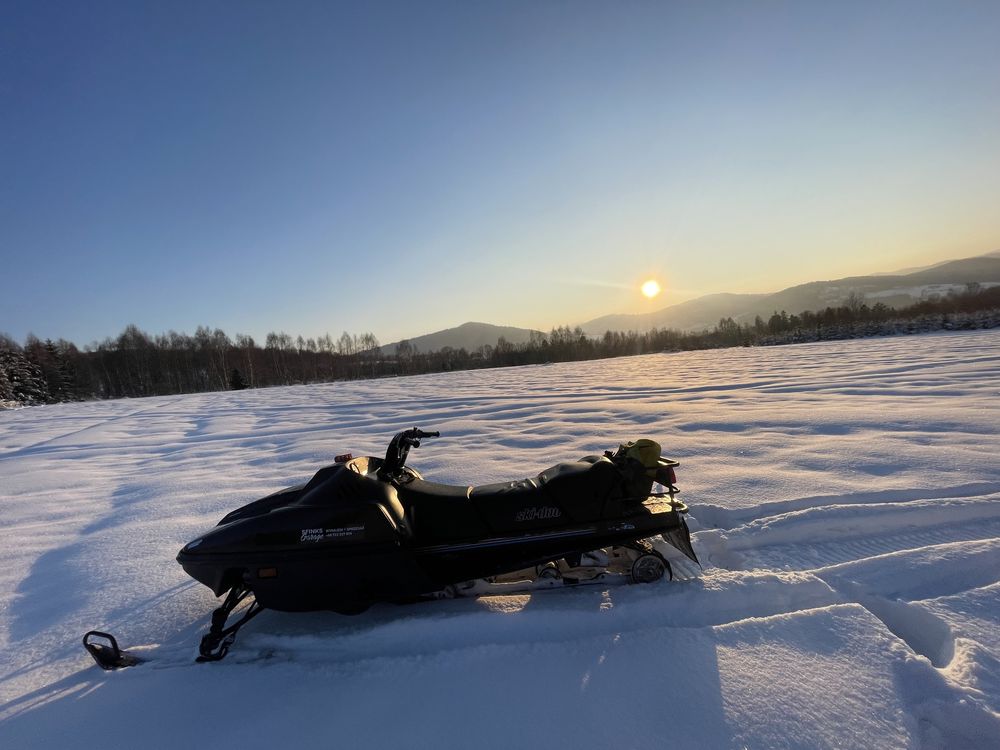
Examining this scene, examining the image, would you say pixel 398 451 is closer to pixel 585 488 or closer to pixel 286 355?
pixel 585 488

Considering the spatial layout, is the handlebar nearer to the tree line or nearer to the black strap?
the black strap

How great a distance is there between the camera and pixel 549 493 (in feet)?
8.42

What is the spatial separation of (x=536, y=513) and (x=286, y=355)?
78955 millimetres

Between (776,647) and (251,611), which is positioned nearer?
(776,647)

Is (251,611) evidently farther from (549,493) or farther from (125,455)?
(125,455)

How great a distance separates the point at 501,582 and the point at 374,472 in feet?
3.30

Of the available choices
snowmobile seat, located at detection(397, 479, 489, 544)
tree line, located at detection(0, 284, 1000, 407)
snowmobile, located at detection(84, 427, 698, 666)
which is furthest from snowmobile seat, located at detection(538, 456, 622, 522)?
tree line, located at detection(0, 284, 1000, 407)

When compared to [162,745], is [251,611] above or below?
above

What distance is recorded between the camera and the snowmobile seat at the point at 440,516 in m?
2.47

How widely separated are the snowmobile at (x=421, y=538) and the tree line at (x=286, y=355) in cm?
3766

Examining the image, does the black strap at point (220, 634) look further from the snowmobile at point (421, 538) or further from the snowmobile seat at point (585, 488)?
the snowmobile seat at point (585, 488)

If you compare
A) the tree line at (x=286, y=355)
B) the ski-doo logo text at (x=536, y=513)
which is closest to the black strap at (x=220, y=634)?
the ski-doo logo text at (x=536, y=513)

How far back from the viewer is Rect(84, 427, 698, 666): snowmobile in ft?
7.67

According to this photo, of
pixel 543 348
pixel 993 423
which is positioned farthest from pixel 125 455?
pixel 543 348
